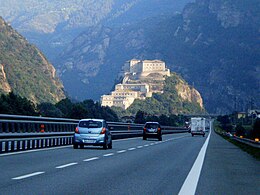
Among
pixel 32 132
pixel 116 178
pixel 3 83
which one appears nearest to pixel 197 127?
pixel 32 132

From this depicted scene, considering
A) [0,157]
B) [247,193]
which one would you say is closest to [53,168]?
[0,157]

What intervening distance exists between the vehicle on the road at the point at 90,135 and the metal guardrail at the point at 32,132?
44.7 inches

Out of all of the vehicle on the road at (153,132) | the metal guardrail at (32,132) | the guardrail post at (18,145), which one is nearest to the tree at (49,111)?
the vehicle on the road at (153,132)

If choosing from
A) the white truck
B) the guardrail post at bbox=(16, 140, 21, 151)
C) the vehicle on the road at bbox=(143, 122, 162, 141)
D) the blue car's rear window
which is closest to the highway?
the guardrail post at bbox=(16, 140, 21, 151)

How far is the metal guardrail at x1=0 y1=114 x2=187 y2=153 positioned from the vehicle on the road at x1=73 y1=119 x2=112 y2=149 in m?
1.14

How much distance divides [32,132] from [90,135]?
4435mm

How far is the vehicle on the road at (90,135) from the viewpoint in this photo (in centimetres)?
3247

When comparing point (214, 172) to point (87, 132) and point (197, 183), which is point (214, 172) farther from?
point (87, 132)

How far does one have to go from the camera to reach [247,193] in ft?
44.7

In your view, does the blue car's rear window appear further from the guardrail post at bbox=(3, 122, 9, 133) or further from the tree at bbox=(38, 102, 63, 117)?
the tree at bbox=(38, 102, 63, 117)

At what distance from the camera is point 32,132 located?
94.4 ft

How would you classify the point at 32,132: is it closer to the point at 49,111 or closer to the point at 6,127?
the point at 6,127

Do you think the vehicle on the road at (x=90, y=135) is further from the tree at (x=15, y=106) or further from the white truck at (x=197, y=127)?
the white truck at (x=197, y=127)

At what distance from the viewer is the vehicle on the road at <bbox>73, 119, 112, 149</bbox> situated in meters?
32.5
